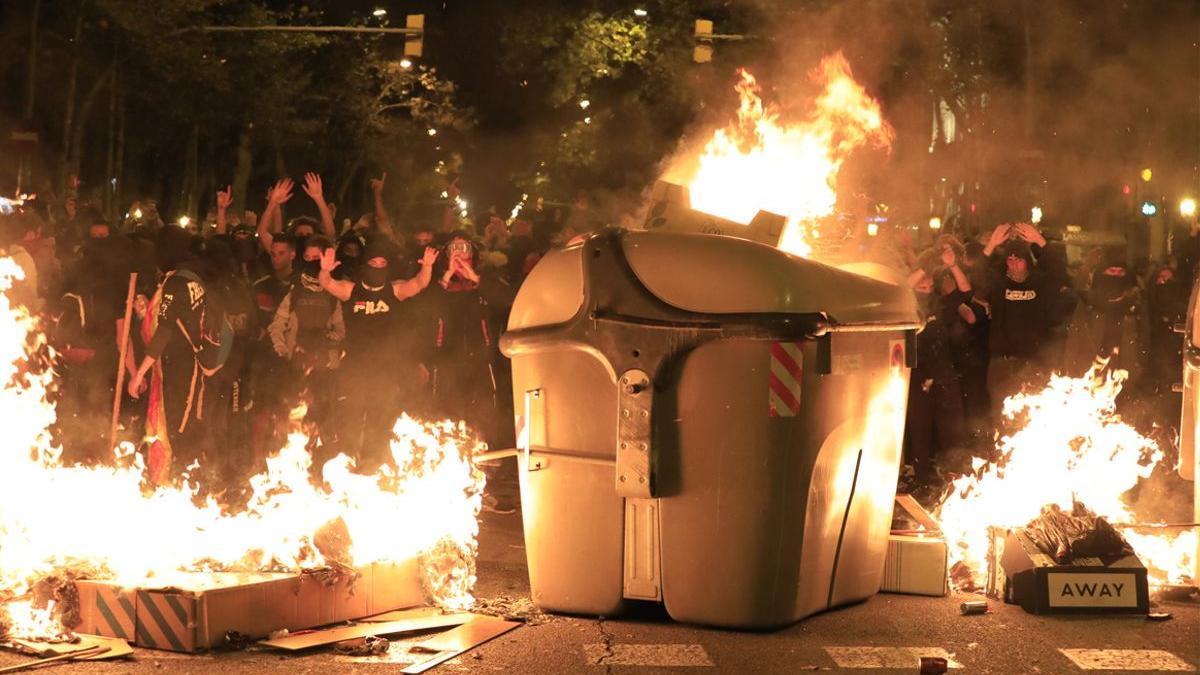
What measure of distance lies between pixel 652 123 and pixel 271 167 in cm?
1289

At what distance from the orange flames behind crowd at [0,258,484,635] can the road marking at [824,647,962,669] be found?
6.51 feet

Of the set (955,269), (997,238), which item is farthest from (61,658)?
(997,238)

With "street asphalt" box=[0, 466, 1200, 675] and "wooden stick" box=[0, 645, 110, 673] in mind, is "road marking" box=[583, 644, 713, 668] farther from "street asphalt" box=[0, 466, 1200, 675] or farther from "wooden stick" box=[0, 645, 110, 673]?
"wooden stick" box=[0, 645, 110, 673]

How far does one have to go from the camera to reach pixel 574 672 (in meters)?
6.41

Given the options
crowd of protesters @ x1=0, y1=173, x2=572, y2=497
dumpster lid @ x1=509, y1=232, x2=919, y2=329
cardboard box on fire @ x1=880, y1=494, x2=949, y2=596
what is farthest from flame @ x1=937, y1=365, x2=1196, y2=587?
crowd of protesters @ x1=0, y1=173, x2=572, y2=497

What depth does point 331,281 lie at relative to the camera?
473 inches

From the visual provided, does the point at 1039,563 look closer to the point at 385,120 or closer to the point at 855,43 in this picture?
the point at 855,43

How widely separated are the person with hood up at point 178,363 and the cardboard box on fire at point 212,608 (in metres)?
4.29

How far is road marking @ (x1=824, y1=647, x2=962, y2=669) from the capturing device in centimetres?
657

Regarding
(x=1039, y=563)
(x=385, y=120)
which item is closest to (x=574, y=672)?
(x=1039, y=563)

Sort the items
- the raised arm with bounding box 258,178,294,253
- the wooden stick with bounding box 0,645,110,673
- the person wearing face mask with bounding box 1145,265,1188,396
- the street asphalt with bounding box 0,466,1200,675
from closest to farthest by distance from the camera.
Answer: the wooden stick with bounding box 0,645,110,673, the street asphalt with bounding box 0,466,1200,675, the raised arm with bounding box 258,178,294,253, the person wearing face mask with bounding box 1145,265,1188,396

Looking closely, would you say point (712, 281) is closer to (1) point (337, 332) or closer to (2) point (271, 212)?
(1) point (337, 332)

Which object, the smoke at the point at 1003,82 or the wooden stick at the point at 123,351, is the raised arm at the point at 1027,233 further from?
the wooden stick at the point at 123,351

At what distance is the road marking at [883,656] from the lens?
21.6 ft
